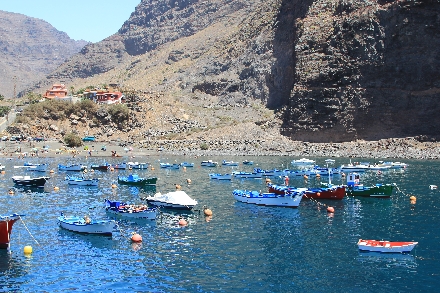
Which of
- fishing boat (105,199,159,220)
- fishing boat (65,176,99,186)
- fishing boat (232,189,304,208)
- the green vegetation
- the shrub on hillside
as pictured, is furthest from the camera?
the green vegetation

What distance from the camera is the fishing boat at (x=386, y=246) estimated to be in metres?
42.2

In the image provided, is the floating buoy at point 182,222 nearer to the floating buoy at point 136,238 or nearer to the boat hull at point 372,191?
the floating buoy at point 136,238

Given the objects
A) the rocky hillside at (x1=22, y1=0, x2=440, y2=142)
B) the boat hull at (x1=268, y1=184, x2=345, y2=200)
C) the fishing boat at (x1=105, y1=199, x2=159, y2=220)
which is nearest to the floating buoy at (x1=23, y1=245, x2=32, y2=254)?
the fishing boat at (x1=105, y1=199, x2=159, y2=220)

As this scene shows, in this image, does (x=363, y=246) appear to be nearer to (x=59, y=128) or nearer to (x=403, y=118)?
(x=403, y=118)

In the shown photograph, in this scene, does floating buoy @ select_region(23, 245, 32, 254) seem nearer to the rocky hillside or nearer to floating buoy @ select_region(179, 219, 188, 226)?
floating buoy @ select_region(179, 219, 188, 226)

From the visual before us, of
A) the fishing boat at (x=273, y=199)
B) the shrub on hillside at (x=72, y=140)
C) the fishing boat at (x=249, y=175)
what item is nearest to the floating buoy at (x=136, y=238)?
the fishing boat at (x=273, y=199)

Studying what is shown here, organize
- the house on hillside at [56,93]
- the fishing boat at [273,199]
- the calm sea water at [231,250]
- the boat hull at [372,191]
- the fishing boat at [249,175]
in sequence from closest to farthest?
the calm sea water at [231,250]
the fishing boat at [273,199]
the boat hull at [372,191]
the fishing boat at [249,175]
the house on hillside at [56,93]

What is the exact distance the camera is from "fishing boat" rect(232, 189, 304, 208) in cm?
6247

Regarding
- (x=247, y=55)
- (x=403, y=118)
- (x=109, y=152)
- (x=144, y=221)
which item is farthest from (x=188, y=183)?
(x=247, y=55)

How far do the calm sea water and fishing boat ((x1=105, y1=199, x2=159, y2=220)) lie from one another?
981 mm

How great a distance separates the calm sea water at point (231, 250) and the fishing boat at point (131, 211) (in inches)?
38.6

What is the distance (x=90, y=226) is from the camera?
4806 centimetres

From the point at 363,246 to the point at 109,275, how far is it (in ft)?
65.7

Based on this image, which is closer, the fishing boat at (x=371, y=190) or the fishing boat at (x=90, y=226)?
the fishing boat at (x=90, y=226)
